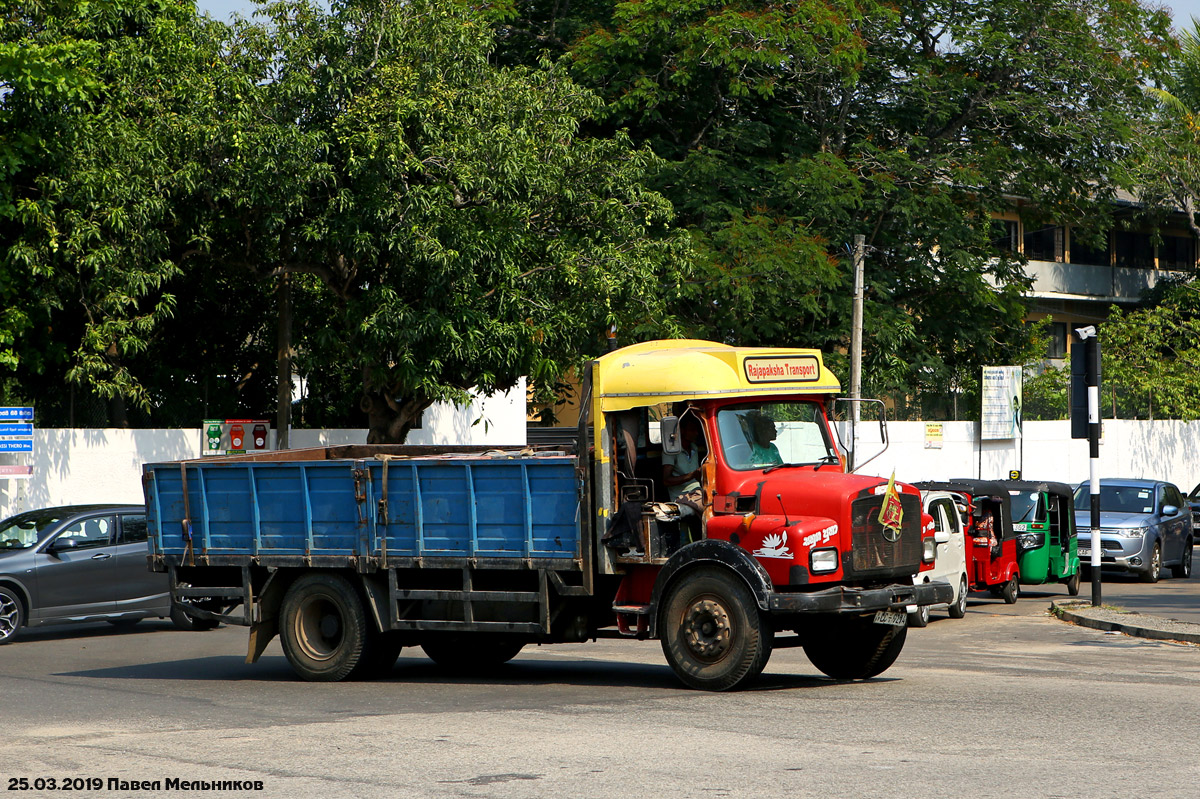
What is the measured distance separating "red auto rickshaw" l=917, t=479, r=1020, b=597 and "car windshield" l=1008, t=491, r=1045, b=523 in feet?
5.00

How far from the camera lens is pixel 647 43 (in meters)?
32.0

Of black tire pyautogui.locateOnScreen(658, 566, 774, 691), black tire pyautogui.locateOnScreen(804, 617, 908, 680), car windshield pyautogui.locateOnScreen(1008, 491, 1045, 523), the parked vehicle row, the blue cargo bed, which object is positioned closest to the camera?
black tire pyautogui.locateOnScreen(658, 566, 774, 691)

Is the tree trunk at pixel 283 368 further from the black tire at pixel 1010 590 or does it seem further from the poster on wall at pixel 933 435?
the poster on wall at pixel 933 435

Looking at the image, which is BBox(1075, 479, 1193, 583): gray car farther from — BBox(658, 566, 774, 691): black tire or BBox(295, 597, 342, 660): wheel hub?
BBox(295, 597, 342, 660): wheel hub

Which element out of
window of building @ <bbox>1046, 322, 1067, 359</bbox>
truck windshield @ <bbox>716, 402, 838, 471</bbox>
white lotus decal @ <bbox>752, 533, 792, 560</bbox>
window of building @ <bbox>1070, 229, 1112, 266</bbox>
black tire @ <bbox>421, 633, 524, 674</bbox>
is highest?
window of building @ <bbox>1070, 229, 1112, 266</bbox>

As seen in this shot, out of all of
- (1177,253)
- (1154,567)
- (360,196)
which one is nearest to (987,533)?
(1154,567)

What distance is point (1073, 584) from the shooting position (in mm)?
23016

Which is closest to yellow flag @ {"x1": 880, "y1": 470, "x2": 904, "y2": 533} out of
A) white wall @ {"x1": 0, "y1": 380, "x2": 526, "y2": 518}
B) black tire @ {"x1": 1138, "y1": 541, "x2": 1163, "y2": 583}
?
white wall @ {"x1": 0, "y1": 380, "x2": 526, "y2": 518}

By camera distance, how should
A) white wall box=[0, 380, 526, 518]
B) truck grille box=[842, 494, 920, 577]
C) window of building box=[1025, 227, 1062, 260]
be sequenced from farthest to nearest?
window of building box=[1025, 227, 1062, 260], white wall box=[0, 380, 526, 518], truck grille box=[842, 494, 920, 577]

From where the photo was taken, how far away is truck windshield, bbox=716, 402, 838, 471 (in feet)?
40.0

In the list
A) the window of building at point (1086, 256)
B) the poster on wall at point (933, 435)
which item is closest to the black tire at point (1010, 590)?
the poster on wall at point (933, 435)

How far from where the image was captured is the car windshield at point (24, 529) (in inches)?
725

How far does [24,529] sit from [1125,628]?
13.9 meters

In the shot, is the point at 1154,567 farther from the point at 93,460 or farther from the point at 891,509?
the point at 93,460
